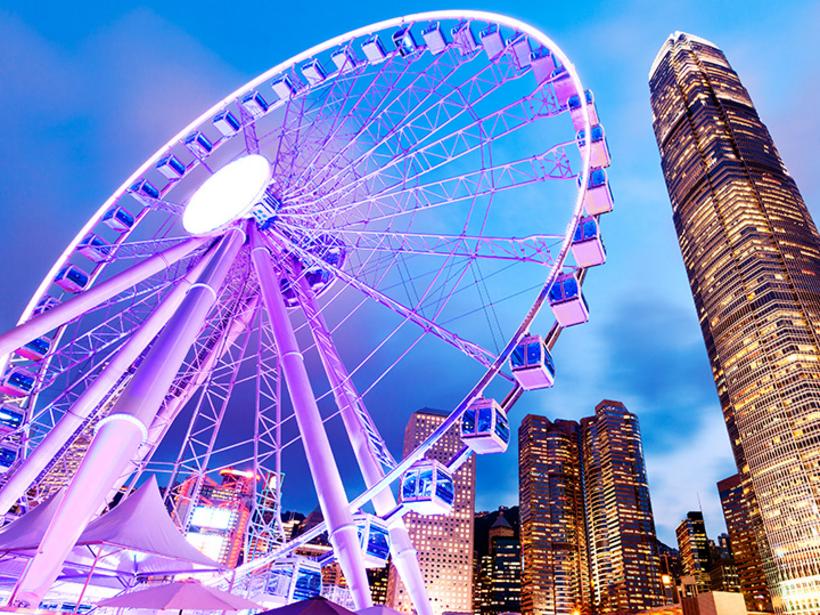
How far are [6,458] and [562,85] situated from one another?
78.5ft

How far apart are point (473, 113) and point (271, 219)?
765 cm

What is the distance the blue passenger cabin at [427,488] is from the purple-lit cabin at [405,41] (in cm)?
1409

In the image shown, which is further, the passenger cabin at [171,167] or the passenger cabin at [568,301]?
the passenger cabin at [171,167]

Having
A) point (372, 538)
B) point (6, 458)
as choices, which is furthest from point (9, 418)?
point (372, 538)

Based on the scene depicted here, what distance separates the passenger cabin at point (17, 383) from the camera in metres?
22.1

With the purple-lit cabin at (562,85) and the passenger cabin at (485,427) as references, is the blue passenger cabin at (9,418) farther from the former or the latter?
the purple-lit cabin at (562,85)

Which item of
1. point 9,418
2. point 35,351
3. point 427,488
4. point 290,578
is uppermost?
point 35,351

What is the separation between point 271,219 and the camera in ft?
66.6

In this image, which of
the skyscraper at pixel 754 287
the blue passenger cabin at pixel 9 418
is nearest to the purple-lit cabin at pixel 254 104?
the blue passenger cabin at pixel 9 418

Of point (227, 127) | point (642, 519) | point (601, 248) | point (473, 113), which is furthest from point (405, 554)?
point (642, 519)

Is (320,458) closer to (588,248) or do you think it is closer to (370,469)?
(370,469)

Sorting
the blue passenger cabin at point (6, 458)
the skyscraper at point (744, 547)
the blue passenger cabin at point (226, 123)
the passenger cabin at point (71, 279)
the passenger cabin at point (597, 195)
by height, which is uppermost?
the skyscraper at point (744, 547)

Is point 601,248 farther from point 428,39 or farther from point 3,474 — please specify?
point 3,474

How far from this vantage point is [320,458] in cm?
1441
